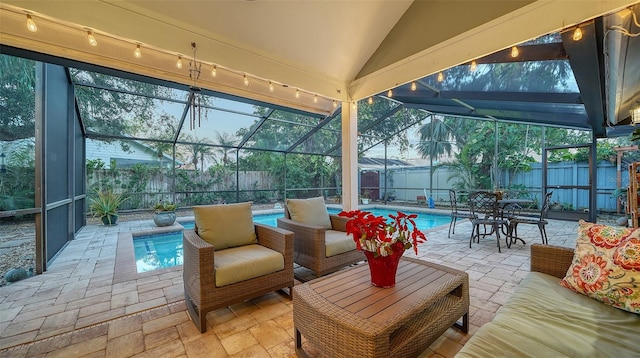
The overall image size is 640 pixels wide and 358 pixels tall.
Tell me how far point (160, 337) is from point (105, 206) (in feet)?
18.7

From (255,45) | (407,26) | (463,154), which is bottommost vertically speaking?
(463,154)

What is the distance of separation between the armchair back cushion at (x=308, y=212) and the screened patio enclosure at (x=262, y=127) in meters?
0.86

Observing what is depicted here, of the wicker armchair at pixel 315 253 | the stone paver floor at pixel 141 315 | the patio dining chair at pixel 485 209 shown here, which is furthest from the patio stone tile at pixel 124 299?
the patio dining chair at pixel 485 209

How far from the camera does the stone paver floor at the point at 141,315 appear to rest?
1750mm

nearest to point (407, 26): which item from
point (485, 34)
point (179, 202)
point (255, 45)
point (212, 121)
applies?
point (485, 34)

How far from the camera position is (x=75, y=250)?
3.97m

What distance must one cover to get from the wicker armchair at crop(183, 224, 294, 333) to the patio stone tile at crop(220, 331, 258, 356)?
0.24 metres

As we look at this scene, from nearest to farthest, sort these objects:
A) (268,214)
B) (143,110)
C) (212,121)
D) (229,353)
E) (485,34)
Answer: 1. (229,353)
2. (485,34)
3. (143,110)
4. (212,121)
5. (268,214)

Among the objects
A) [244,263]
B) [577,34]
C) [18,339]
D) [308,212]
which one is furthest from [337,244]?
[577,34]

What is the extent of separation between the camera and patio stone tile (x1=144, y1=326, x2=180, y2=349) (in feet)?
5.88

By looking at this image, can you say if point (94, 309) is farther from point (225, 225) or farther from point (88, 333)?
point (225, 225)

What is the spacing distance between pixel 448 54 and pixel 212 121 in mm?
5622

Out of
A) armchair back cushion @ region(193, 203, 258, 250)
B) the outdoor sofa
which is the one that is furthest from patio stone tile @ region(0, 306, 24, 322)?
the outdoor sofa

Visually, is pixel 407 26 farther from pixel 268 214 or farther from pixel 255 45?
pixel 268 214
